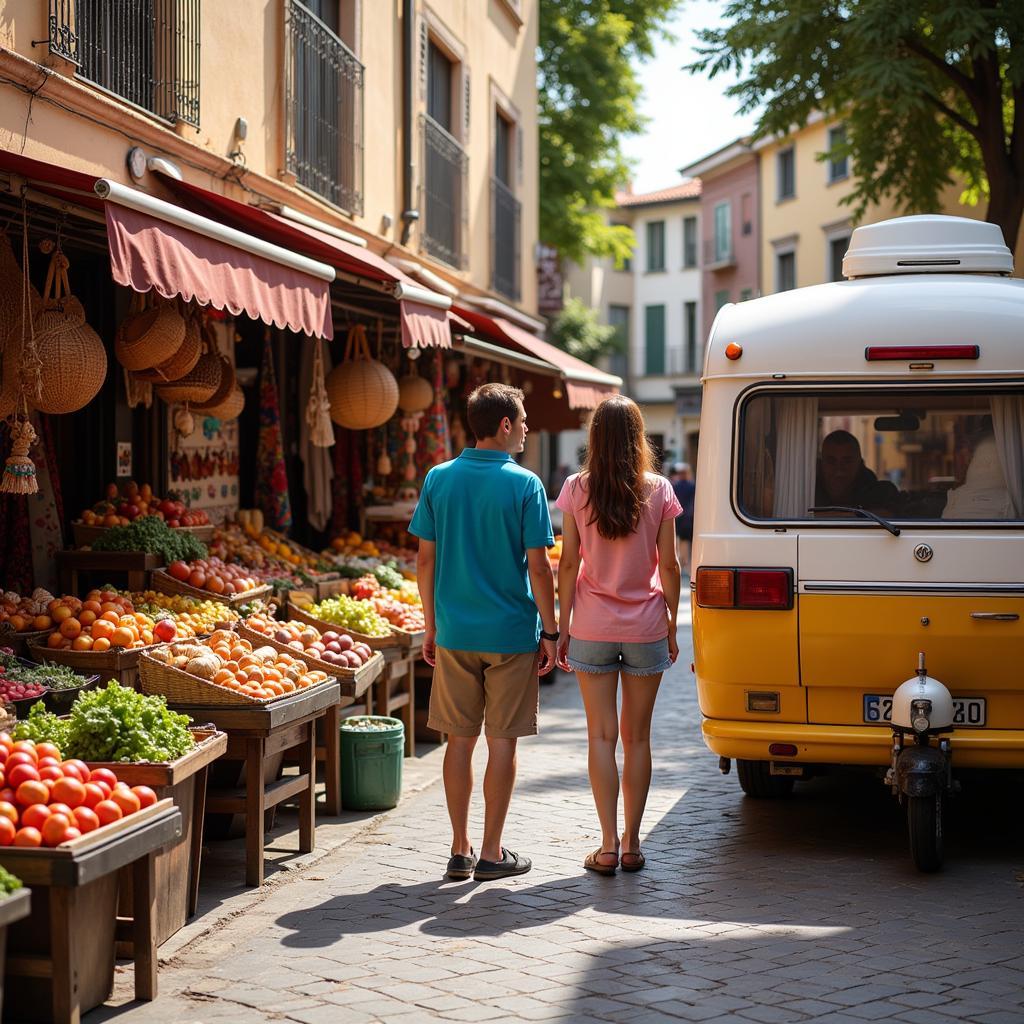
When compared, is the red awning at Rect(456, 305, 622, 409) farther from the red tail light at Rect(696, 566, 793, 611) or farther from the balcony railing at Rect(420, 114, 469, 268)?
the red tail light at Rect(696, 566, 793, 611)

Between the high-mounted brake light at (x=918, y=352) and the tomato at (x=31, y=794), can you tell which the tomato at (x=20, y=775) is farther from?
the high-mounted brake light at (x=918, y=352)

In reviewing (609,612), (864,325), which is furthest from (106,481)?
(864,325)

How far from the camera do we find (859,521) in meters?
6.50

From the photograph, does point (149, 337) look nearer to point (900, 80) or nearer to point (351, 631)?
point (351, 631)

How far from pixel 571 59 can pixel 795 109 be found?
11.1m

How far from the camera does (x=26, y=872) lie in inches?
167

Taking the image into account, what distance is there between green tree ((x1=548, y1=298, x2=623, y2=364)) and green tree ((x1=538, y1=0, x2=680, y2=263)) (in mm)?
15285

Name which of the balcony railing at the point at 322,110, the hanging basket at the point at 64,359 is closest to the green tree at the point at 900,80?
the balcony railing at the point at 322,110

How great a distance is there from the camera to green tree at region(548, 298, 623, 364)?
4419cm

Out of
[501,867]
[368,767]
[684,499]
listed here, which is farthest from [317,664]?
[684,499]

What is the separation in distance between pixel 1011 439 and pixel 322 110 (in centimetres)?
709

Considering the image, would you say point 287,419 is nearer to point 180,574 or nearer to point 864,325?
point 180,574

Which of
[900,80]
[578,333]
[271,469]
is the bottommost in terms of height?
[271,469]

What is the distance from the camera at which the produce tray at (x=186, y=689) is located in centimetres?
626
